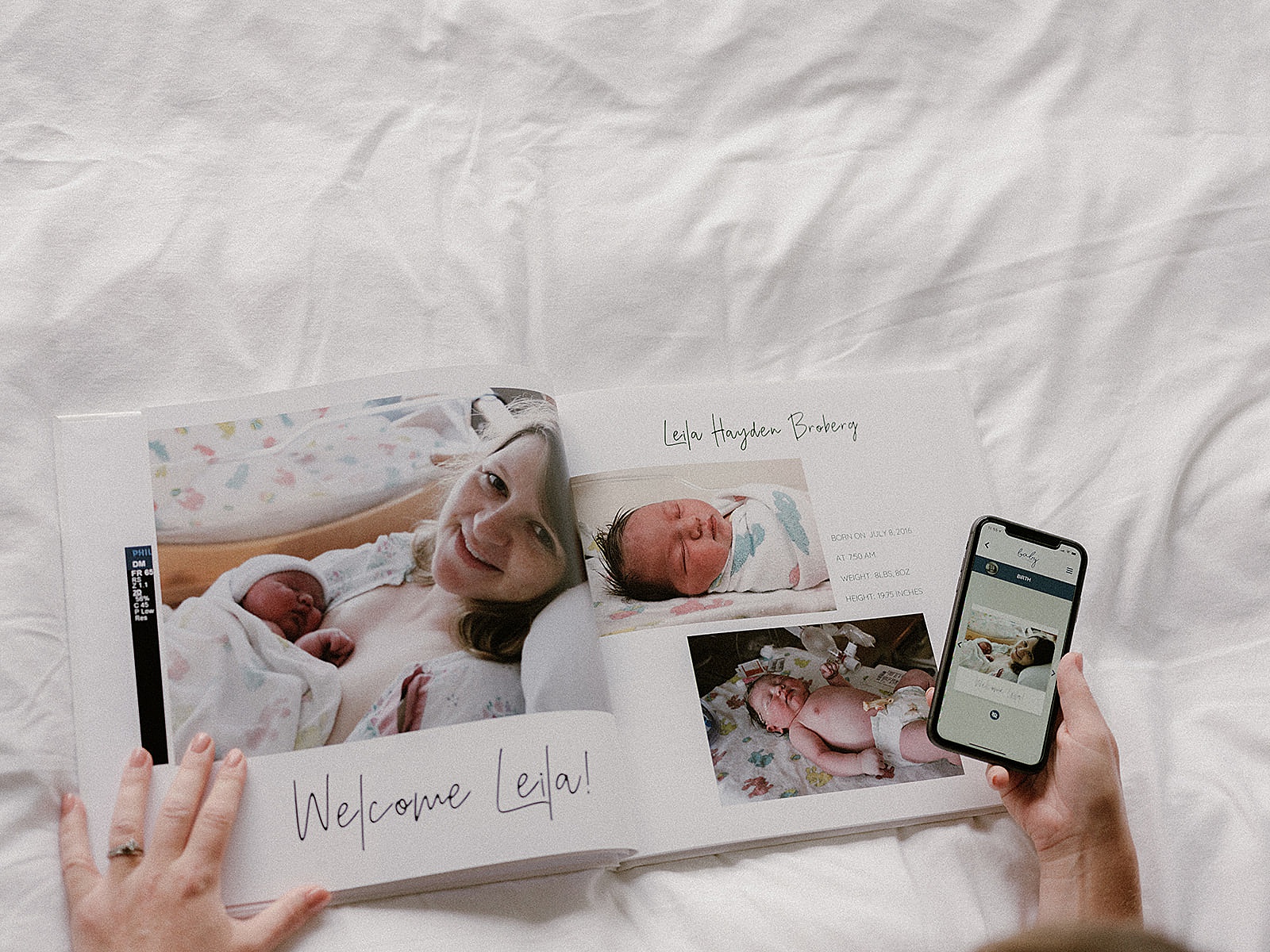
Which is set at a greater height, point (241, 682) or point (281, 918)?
point (241, 682)

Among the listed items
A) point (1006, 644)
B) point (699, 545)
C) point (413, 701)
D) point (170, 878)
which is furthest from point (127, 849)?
point (1006, 644)

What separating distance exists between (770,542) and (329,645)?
231 millimetres

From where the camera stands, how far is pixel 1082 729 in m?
0.52

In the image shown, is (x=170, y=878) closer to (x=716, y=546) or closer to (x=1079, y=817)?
(x=716, y=546)

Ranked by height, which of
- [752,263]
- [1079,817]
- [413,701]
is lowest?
[1079,817]

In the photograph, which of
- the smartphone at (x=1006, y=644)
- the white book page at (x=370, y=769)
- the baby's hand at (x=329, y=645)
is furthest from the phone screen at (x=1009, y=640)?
the baby's hand at (x=329, y=645)

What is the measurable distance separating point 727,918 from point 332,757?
193 mm

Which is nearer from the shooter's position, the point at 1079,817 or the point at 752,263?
the point at 1079,817

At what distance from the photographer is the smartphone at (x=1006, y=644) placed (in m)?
0.52

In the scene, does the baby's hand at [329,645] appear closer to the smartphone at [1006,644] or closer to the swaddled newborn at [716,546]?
the swaddled newborn at [716,546]

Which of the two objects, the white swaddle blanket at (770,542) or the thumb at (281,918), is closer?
the thumb at (281,918)

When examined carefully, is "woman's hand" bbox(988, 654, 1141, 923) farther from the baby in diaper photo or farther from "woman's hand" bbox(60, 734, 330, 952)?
"woman's hand" bbox(60, 734, 330, 952)

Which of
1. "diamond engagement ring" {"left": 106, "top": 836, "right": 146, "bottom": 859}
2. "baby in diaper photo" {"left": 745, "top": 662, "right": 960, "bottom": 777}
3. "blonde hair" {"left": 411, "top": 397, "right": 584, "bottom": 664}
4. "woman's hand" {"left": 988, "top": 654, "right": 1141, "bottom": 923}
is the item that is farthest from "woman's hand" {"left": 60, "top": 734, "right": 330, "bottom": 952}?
"woman's hand" {"left": 988, "top": 654, "right": 1141, "bottom": 923}

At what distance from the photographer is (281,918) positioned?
1.49 ft
